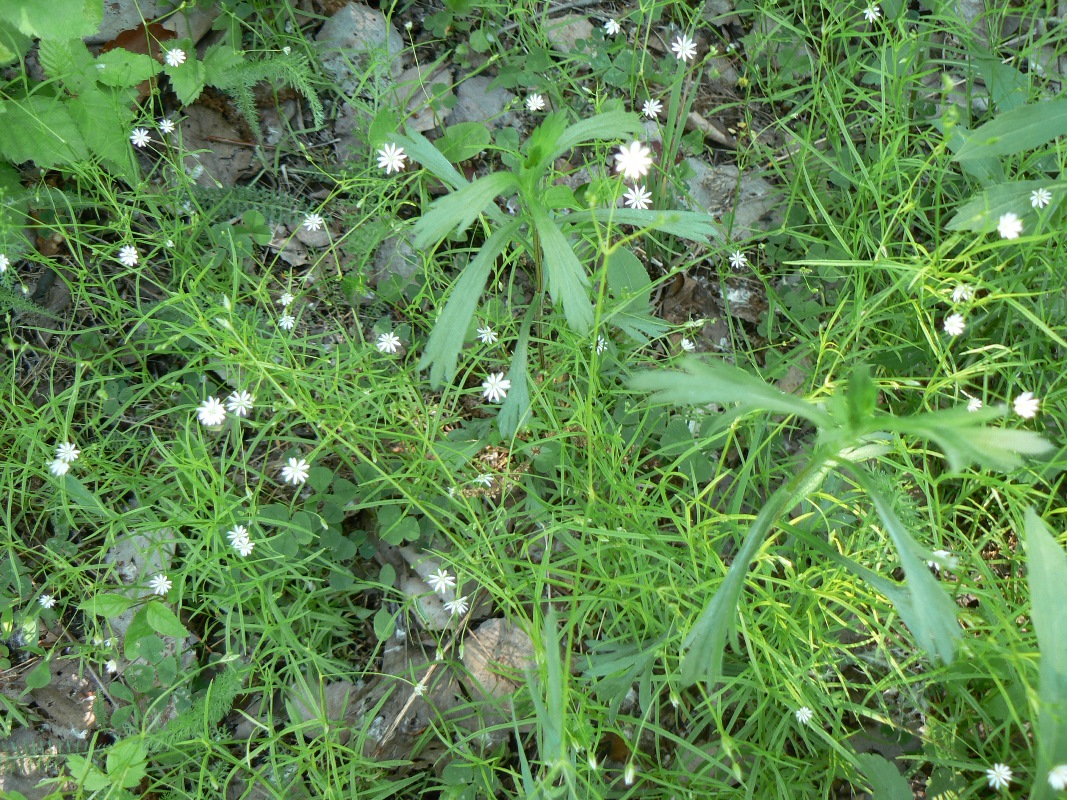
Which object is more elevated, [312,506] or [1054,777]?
[1054,777]

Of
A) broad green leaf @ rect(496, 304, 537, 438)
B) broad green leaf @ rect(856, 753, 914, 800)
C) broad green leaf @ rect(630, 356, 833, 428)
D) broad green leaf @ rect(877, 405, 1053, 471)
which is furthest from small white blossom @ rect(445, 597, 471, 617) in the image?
broad green leaf @ rect(877, 405, 1053, 471)

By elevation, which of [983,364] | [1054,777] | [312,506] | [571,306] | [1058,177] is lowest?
[312,506]

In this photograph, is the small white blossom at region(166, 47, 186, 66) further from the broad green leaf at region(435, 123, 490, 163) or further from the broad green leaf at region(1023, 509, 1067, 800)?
the broad green leaf at region(1023, 509, 1067, 800)

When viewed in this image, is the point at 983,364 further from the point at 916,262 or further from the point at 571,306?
the point at 571,306

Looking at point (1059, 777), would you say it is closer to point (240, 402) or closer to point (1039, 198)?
point (1039, 198)

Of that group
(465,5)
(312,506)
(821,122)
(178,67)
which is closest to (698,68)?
(821,122)
